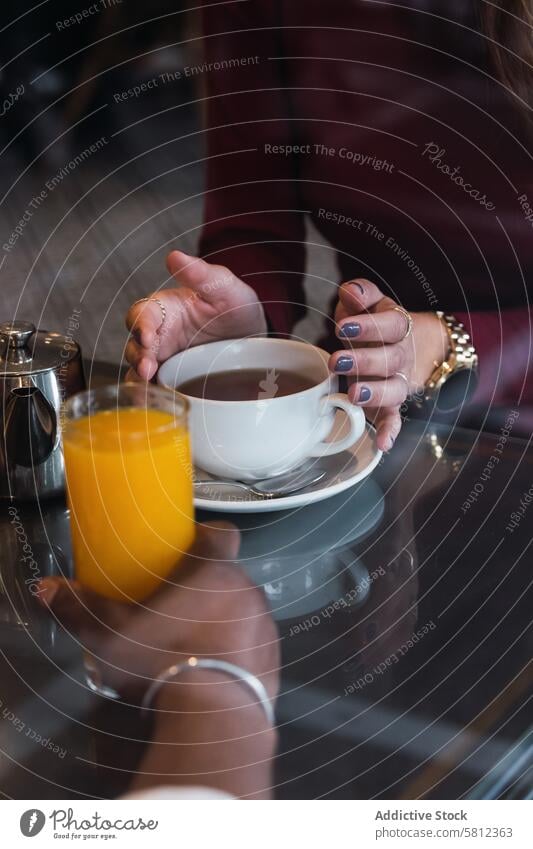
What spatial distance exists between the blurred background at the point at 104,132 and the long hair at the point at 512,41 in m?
0.17

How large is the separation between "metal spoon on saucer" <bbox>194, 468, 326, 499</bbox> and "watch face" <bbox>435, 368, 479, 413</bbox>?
0.32 ft

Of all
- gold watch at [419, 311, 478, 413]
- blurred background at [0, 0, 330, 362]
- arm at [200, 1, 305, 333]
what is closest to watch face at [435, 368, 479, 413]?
gold watch at [419, 311, 478, 413]

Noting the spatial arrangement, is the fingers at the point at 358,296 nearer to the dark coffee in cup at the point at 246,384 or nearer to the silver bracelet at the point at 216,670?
the dark coffee in cup at the point at 246,384

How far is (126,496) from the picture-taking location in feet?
0.96

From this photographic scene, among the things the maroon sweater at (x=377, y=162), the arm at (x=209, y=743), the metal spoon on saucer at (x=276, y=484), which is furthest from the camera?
the maroon sweater at (x=377, y=162)

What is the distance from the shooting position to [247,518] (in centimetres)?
35

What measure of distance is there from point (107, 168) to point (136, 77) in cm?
8

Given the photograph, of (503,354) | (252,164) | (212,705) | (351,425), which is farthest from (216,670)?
(252,164)

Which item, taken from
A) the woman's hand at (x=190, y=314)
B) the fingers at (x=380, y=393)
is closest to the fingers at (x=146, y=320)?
the woman's hand at (x=190, y=314)

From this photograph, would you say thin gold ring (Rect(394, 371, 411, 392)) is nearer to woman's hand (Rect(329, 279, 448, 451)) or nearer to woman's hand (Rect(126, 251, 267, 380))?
woman's hand (Rect(329, 279, 448, 451))

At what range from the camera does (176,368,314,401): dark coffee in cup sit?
1.20ft

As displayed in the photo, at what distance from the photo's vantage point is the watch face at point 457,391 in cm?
43
